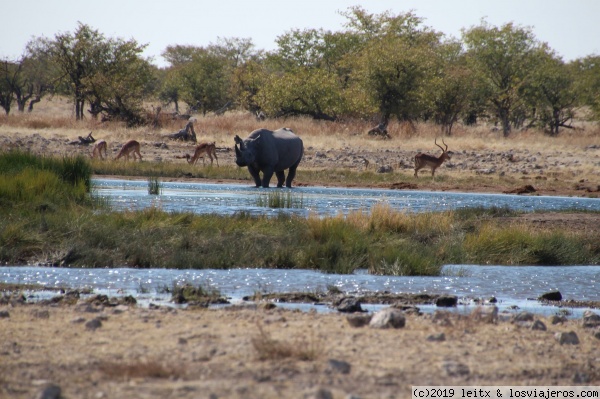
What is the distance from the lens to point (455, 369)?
19.6 feet

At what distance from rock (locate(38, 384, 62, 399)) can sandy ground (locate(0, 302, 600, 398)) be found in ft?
0.07

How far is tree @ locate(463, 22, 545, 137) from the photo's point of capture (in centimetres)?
5128

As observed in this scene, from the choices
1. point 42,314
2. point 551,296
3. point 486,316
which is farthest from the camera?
point 551,296

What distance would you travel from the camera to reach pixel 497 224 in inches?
595

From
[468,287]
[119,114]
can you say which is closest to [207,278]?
[468,287]

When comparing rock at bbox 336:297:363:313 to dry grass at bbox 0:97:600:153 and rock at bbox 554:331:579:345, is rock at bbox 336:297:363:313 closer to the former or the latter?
rock at bbox 554:331:579:345

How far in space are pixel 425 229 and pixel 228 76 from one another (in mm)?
49135

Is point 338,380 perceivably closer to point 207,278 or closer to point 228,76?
point 207,278

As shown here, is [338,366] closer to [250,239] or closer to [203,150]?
[250,239]

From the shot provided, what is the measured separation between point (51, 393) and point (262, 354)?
1.58 meters

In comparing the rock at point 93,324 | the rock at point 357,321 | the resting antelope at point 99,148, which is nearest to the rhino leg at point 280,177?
→ the resting antelope at point 99,148

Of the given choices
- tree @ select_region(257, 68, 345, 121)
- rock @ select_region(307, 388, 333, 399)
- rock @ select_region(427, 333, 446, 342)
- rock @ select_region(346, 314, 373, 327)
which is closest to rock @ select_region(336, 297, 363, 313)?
rock @ select_region(346, 314, 373, 327)

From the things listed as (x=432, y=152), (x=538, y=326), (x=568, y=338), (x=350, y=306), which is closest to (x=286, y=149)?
(x=432, y=152)

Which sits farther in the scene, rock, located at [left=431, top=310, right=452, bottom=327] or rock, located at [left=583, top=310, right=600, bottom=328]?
rock, located at [left=583, top=310, right=600, bottom=328]
